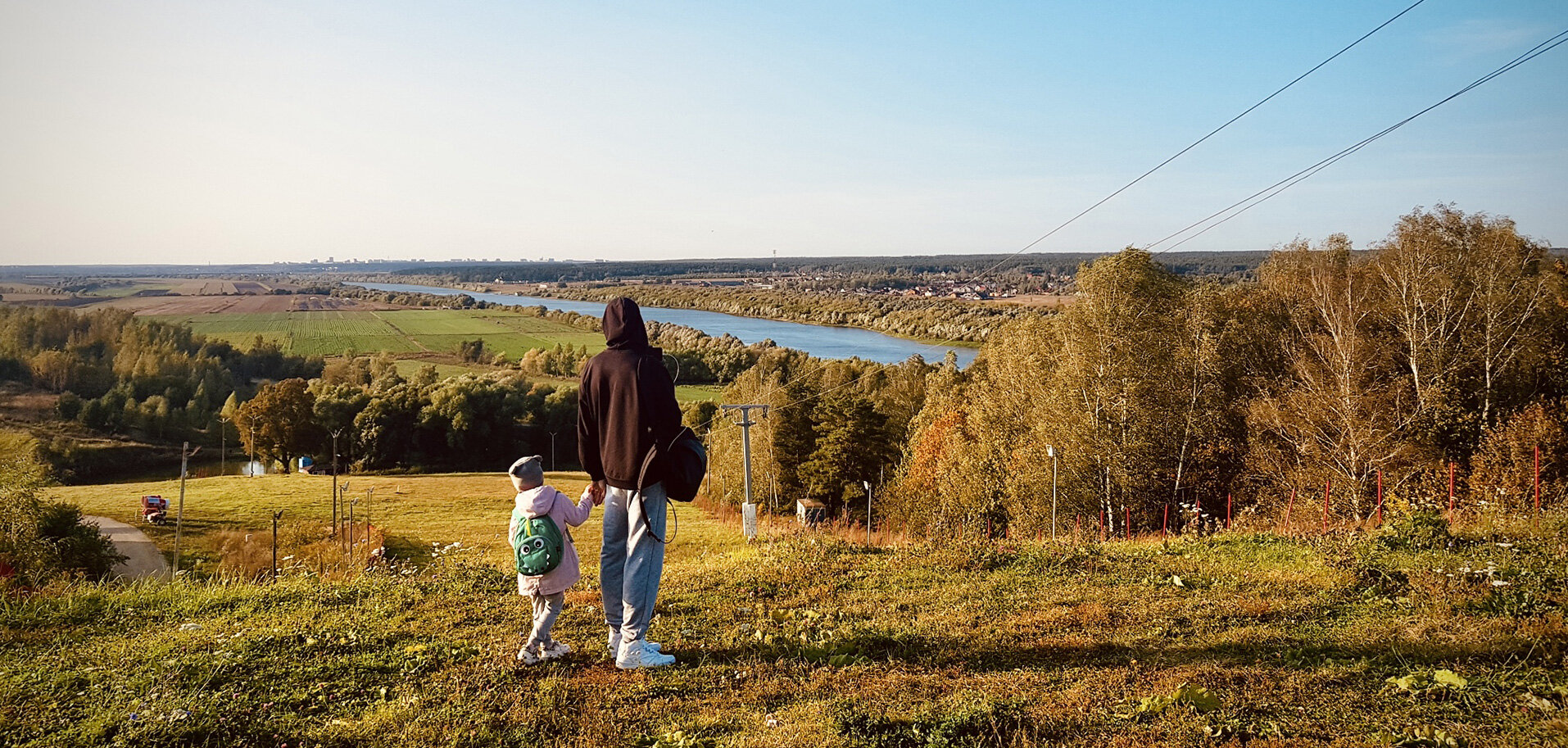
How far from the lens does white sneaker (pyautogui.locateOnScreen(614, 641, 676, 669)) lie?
583 centimetres

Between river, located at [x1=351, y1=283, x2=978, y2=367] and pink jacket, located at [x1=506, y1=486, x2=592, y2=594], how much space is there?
7402cm

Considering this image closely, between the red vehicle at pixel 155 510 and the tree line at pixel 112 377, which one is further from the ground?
the tree line at pixel 112 377

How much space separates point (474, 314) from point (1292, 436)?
13363cm

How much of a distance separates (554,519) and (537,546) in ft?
0.75

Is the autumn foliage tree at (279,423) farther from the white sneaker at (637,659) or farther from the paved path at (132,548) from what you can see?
the white sneaker at (637,659)

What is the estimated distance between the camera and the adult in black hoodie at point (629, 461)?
18.7 ft

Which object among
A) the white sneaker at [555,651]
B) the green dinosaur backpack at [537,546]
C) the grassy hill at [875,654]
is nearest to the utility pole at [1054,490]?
the grassy hill at [875,654]

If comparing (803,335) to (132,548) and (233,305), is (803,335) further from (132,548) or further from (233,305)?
(132,548)

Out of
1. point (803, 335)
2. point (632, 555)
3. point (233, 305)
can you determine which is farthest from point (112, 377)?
point (632, 555)

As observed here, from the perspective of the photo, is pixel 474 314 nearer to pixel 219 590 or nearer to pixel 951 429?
pixel 951 429

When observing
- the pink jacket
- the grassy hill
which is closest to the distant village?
the grassy hill

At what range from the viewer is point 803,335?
127625 millimetres

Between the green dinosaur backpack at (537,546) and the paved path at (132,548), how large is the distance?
31927 millimetres

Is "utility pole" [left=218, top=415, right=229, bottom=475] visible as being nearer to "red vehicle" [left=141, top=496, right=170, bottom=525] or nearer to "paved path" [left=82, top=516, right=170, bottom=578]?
"red vehicle" [left=141, top=496, right=170, bottom=525]
